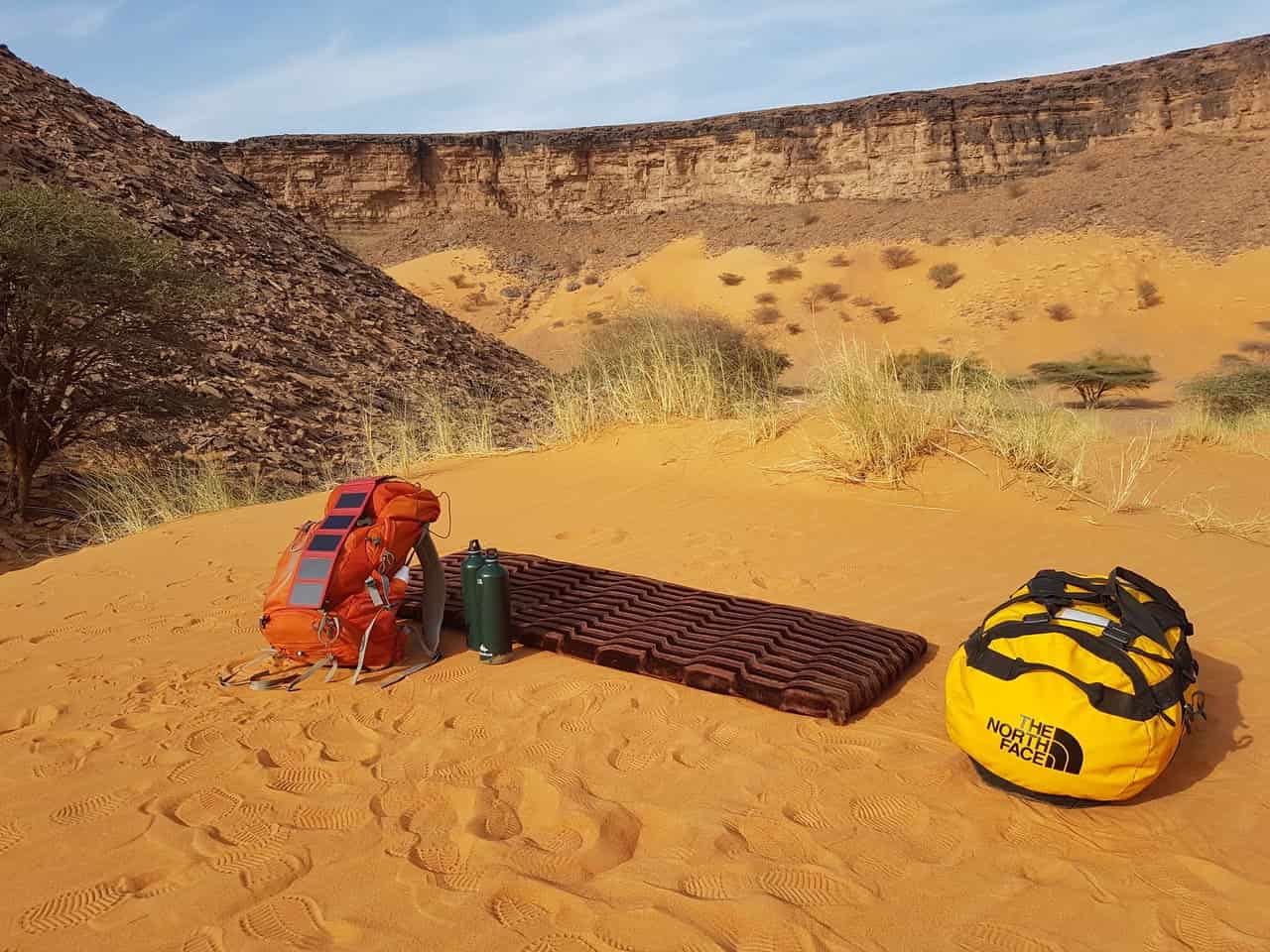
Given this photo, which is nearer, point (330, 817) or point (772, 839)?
point (772, 839)

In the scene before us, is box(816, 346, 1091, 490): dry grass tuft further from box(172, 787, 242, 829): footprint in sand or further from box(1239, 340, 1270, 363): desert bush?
box(1239, 340, 1270, 363): desert bush

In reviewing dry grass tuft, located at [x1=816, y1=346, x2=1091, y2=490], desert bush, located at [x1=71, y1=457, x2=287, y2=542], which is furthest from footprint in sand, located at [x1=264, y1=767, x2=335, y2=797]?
desert bush, located at [x1=71, y1=457, x2=287, y2=542]

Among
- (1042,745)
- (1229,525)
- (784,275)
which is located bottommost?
(1229,525)

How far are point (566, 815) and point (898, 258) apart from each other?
33218mm

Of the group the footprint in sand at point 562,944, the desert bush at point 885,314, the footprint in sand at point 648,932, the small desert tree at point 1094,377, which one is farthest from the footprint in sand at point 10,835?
the desert bush at point 885,314

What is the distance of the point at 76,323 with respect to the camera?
965 cm

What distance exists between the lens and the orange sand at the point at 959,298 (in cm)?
2516

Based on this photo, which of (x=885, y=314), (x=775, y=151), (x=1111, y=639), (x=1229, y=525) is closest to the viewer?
(x=1111, y=639)

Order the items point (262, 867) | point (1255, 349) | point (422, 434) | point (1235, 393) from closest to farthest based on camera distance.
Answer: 1. point (262, 867)
2. point (422, 434)
3. point (1235, 393)
4. point (1255, 349)

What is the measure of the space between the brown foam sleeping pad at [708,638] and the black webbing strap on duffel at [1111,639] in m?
0.62

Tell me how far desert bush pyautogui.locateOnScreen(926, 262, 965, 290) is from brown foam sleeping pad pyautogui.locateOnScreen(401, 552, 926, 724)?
28.7 m

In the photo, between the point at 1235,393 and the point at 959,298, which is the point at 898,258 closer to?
the point at 959,298

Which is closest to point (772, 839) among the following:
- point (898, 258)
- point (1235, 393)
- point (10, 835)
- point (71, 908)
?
point (71, 908)

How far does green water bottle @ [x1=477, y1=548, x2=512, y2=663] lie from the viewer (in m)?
3.78
